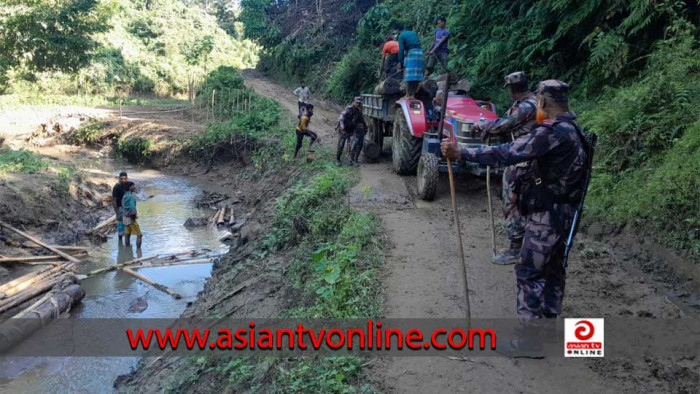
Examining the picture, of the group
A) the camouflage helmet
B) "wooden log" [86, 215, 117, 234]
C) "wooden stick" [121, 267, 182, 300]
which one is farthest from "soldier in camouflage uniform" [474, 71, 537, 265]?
"wooden log" [86, 215, 117, 234]

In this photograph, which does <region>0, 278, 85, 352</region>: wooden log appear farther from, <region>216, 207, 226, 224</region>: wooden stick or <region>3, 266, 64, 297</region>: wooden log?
<region>216, 207, 226, 224</region>: wooden stick

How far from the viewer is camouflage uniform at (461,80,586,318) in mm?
3688

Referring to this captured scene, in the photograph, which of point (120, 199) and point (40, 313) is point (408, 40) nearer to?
point (120, 199)

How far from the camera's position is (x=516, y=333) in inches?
160

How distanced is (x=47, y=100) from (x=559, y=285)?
3148 centimetres

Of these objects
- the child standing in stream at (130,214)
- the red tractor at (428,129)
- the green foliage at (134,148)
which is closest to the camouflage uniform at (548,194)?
the red tractor at (428,129)

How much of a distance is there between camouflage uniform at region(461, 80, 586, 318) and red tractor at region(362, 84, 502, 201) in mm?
3090

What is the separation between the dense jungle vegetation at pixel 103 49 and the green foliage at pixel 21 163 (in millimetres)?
12890

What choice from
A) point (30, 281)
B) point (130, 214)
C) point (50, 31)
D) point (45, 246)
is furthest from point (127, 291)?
point (50, 31)

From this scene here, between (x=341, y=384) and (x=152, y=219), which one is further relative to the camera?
(x=152, y=219)

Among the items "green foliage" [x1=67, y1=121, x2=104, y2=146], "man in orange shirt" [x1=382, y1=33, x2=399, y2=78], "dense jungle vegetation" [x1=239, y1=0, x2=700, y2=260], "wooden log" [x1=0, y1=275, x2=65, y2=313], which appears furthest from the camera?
"green foliage" [x1=67, y1=121, x2=104, y2=146]

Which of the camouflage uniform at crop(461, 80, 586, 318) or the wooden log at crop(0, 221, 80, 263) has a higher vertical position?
the camouflage uniform at crop(461, 80, 586, 318)

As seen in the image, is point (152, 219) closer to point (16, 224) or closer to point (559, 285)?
Answer: point (16, 224)

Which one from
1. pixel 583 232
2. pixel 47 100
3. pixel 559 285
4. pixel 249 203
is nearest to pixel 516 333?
pixel 559 285
